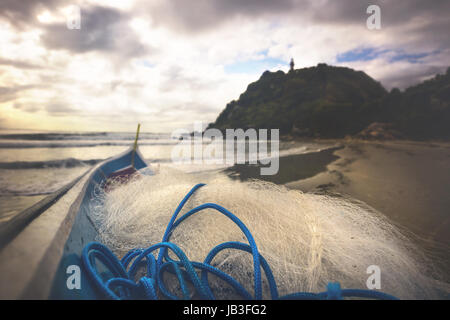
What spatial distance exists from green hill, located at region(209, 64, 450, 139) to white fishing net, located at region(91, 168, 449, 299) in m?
29.1

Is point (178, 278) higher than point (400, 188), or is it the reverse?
point (178, 278)

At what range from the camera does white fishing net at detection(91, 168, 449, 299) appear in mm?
1616

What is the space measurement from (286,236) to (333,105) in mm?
51320

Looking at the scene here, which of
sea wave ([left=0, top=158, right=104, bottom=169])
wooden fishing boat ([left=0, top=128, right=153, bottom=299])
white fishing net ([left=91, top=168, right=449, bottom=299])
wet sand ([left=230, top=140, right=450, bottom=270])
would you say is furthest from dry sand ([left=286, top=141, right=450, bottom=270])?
sea wave ([left=0, top=158, right=104, bottom=169])

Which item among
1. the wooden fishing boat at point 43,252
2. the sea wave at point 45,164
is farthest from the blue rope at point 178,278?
the sea wave at point 45,164

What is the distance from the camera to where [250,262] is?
5.32ft

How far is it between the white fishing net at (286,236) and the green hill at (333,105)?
29129 mm

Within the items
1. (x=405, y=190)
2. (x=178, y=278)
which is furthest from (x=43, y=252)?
(x=405, y=190)

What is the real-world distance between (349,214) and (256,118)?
222 feet

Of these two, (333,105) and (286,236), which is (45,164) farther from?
(333,105)

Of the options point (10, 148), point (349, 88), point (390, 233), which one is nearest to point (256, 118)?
point (349, 88)

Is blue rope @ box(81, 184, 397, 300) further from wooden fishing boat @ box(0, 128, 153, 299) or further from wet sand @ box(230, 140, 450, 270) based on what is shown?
wet sand @ box(230, 140, 450, 270)

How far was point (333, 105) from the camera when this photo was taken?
45750 millimetres

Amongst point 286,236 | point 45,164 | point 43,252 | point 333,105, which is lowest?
point 45,164
